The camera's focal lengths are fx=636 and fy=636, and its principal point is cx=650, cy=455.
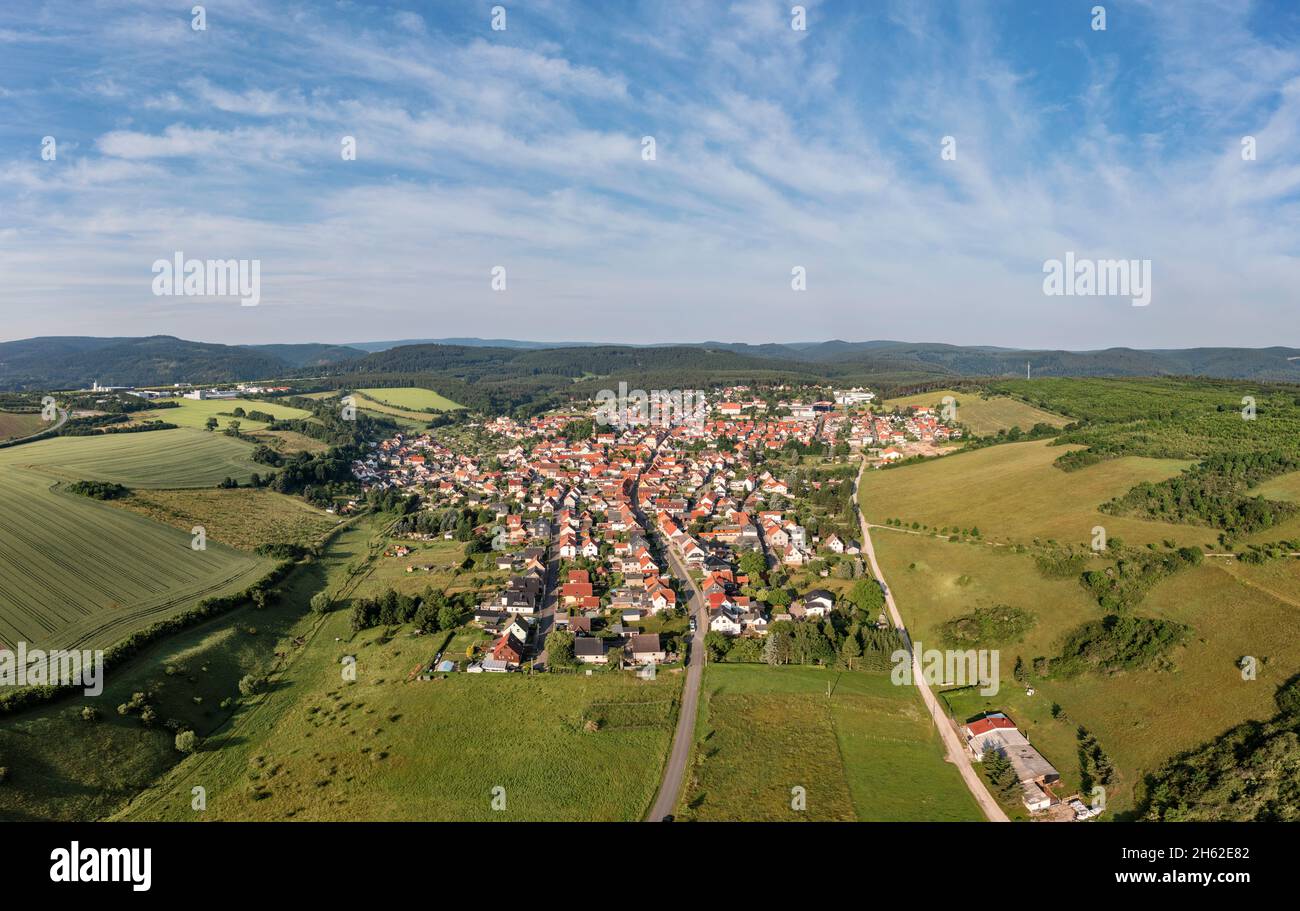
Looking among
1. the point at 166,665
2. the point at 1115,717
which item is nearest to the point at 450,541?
the point at 166,665

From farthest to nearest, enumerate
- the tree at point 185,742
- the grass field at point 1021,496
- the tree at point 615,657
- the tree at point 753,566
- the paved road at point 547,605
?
1. the tree at point 753,566
2. the grass field at point 1021,496
3. the paved road at point 547,605
4. the tree at point 615,657
5. the tree at point 185,742

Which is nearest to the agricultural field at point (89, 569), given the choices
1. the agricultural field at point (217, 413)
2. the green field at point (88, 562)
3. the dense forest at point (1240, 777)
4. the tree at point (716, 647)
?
the green field at point (88, 562)

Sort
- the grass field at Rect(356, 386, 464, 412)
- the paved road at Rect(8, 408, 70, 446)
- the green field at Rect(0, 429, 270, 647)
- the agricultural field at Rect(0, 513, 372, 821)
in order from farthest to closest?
the grass field at Rect(356, 386, 464, 412) < the paved road at Rect(8, 408, 70, 446) < the green field at Rect(0, 429, 270, 647) < the agricultural field at Rect(0, 513, 372, 821)

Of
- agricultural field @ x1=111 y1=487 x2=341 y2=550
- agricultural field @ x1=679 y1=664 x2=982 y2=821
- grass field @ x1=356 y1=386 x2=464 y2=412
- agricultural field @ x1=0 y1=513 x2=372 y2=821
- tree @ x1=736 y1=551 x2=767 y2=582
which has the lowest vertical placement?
agricultural field @ x1=679 y1=664 x2=982 y2=821

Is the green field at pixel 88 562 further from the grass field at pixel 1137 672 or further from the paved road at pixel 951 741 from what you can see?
the grass field at pixel 1137 672

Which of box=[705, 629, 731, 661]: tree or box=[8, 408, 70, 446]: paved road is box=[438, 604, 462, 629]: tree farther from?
box=[8, 408, 70, 446]: paved road

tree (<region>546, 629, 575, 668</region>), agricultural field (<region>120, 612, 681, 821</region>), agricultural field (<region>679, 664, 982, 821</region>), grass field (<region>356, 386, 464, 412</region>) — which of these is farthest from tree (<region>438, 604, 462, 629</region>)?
grass field (<region>356, 386, 464, 412</region>)
